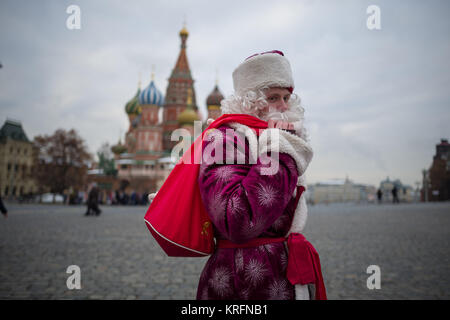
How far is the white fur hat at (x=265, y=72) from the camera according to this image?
156cm

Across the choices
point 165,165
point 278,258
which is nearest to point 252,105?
point 278,258

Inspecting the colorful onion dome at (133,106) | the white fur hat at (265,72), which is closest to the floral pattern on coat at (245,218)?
the white fur hat at (265,72)

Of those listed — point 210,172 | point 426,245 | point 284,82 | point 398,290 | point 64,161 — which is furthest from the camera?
point 64,161

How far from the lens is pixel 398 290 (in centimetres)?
444

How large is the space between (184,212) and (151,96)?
6122 cm

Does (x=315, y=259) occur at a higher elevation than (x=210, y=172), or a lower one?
lower

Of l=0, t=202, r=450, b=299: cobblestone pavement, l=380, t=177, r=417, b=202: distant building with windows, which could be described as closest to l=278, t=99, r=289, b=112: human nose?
l=0, t=202, r=450, b=299: cobblestone pavement

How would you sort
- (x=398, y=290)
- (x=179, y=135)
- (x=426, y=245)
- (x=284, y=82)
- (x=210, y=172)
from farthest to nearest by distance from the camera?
1. (x=426, y=245)
2. (x=398, y=290)
3. (x=179, y=135)
4. (x=284, y=82)
5. (x=210, y=172)

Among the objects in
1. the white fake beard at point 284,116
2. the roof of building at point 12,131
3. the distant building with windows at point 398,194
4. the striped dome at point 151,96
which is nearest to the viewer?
the white fake beard at point 284,116

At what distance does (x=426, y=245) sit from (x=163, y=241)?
28.4 feet

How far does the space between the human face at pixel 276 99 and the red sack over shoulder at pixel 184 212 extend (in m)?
0.14

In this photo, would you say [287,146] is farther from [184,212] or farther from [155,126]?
[155,126]

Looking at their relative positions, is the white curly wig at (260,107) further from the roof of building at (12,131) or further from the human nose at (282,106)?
the roof of building at (12,131)
